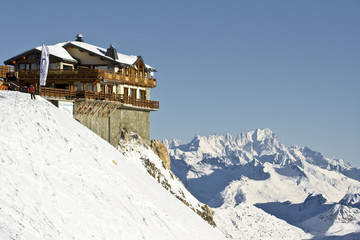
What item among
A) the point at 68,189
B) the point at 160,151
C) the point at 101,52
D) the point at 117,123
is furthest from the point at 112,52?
the point at 68,189

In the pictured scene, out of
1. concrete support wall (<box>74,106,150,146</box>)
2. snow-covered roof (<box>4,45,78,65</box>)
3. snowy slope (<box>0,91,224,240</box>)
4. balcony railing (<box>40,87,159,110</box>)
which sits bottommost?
snowy slope (<box>0,91,224,240</box>)

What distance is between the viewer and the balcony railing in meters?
57.5

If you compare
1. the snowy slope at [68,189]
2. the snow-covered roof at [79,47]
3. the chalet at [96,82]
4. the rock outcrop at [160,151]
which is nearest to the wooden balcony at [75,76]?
the chalet at [96,82]

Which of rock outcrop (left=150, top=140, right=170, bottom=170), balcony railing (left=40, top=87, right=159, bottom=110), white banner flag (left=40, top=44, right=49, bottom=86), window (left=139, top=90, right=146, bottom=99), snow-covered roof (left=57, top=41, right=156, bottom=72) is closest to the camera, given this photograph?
white banner flag (left=40, top=44, right=49, bottom=86)

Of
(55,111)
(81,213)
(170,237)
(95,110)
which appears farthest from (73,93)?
(81,213)

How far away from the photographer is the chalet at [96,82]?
206 ft

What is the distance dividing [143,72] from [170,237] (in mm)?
44734

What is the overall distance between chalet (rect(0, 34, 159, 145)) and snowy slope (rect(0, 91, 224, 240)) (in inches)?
608

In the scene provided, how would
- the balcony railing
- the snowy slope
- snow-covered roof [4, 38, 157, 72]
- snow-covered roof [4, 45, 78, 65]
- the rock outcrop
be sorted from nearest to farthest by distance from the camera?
the snowy slope, the balcony railing, snow-covered roof [4, 45, 78, 65], snow-covered roof [4, 38, 157, 72], the rock outcrop

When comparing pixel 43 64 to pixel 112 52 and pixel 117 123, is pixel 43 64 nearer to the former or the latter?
pixel 117 123

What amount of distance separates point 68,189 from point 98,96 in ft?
102

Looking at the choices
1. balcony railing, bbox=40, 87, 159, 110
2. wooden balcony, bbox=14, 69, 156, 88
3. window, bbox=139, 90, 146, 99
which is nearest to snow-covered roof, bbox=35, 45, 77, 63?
wooden balcony, bbox=14, 69, 156, 88

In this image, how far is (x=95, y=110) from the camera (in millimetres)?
63219

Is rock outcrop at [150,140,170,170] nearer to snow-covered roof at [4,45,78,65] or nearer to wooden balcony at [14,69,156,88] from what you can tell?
wooden balcony at [14,69,156,88]
